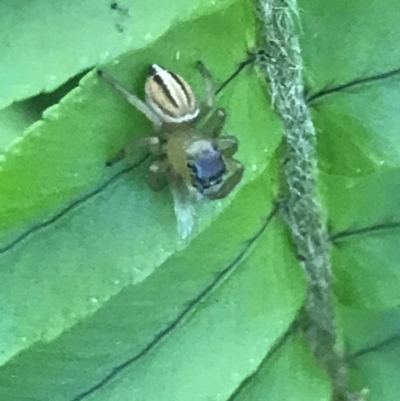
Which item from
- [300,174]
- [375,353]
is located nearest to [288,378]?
[375,353]

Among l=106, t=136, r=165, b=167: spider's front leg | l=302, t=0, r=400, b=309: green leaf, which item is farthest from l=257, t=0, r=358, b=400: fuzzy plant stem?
l=106, t=136, r=165, b=167: spider's front leg

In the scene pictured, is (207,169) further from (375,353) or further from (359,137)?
(375,353)

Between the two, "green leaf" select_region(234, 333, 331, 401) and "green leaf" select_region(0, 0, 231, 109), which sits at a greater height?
"green leaf" select_region(0, 0, 231, 109)

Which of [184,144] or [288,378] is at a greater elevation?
[184,144]

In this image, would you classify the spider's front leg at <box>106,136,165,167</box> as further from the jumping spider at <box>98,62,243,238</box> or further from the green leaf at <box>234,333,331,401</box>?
the green leaf at <box>234,333,331,401</box>

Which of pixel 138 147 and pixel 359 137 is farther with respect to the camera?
pixel 359 137

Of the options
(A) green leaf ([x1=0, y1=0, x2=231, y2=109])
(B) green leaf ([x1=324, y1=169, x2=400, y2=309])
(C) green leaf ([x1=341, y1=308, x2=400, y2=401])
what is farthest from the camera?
(C) green leaf ([x1=341, y1=308, x2=400, y2=401])

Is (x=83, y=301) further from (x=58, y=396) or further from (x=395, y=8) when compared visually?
(x=395, y=8)

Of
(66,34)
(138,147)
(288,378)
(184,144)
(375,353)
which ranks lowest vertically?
(375,353)
